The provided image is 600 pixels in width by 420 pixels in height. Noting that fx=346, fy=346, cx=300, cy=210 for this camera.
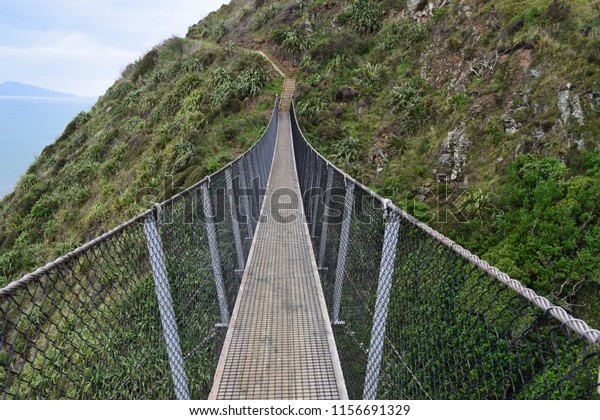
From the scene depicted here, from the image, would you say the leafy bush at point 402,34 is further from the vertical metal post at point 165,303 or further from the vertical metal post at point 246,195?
the vertical metal post at point 165,303

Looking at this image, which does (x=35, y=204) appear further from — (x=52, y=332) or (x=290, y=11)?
(x=290, y=11)

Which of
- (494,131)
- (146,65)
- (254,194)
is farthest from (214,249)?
(146,65)

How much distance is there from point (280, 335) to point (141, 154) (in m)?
13.0

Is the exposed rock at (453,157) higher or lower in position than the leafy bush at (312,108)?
lower

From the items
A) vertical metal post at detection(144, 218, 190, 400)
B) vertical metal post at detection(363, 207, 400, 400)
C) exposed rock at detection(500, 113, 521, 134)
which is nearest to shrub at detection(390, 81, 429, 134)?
exposed rock at detection(500, 113, 521, 134)

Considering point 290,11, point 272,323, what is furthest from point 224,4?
point 272,323

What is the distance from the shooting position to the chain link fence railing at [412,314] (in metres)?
1.59

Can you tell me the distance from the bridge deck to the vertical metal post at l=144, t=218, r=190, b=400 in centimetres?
27

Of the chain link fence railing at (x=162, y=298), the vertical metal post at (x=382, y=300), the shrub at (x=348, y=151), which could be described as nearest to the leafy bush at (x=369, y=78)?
the shrub at (x=348, y=151)

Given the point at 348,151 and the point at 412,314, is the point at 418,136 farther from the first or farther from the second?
the point at 412,314

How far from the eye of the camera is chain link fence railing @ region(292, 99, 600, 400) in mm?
A: 1587

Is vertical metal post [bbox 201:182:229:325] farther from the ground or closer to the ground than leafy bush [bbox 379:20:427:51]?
closer to the ground

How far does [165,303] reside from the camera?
2.05 metres

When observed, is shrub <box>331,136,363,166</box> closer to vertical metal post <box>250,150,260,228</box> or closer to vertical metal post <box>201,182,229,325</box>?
vertical metal post <box>250,150,260,228</box>
